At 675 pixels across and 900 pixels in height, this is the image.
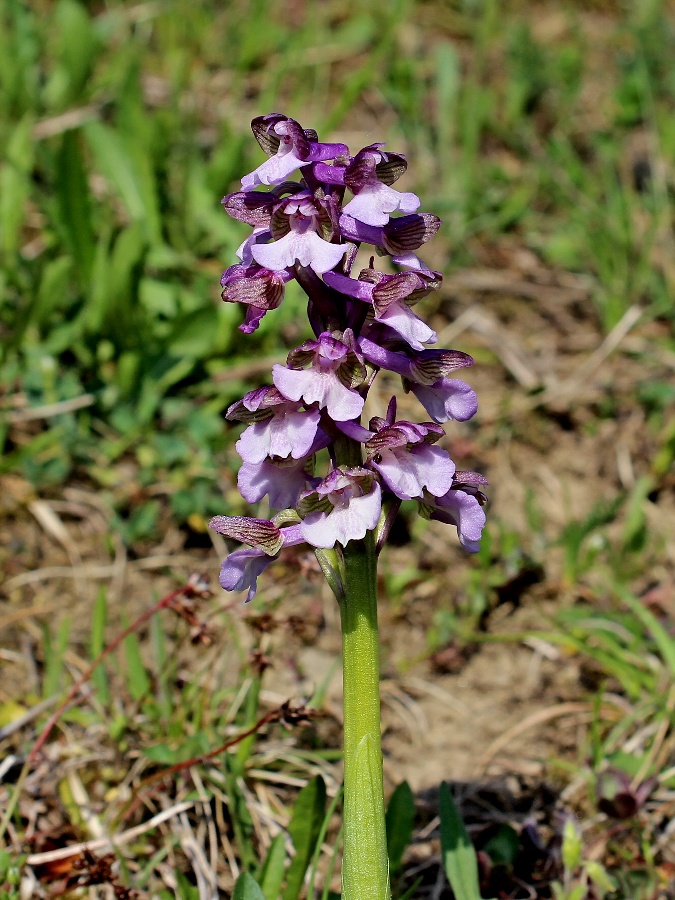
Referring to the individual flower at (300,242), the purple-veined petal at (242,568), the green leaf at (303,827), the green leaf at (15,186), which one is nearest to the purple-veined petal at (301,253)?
the individual flower at (300,242)

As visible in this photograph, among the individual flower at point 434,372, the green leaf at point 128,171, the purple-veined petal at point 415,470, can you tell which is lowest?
the green leaf at point 128,171

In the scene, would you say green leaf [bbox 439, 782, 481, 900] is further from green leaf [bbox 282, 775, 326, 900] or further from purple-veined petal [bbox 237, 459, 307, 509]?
purple-veined petal [bbox 237, 459, 307, 509]

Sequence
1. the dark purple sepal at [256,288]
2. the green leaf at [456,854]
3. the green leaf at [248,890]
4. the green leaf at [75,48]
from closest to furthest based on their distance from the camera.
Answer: the dark purple sepal at [256,288] → the green leaf at [248,890] → the green leaf at [456,854] → the green leaf at [75,48]

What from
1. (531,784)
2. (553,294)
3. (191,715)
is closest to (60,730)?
(191,715)

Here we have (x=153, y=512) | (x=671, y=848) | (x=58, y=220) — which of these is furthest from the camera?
(x=58, y=220)

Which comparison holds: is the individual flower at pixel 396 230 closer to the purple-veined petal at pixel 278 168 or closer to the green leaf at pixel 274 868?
the purple-veined petal at pixel 278 168

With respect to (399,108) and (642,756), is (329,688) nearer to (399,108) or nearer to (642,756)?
(642,756)

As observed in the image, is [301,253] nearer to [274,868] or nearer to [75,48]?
[274,868]

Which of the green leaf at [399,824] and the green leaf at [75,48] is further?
the green leaf at [75,48]
